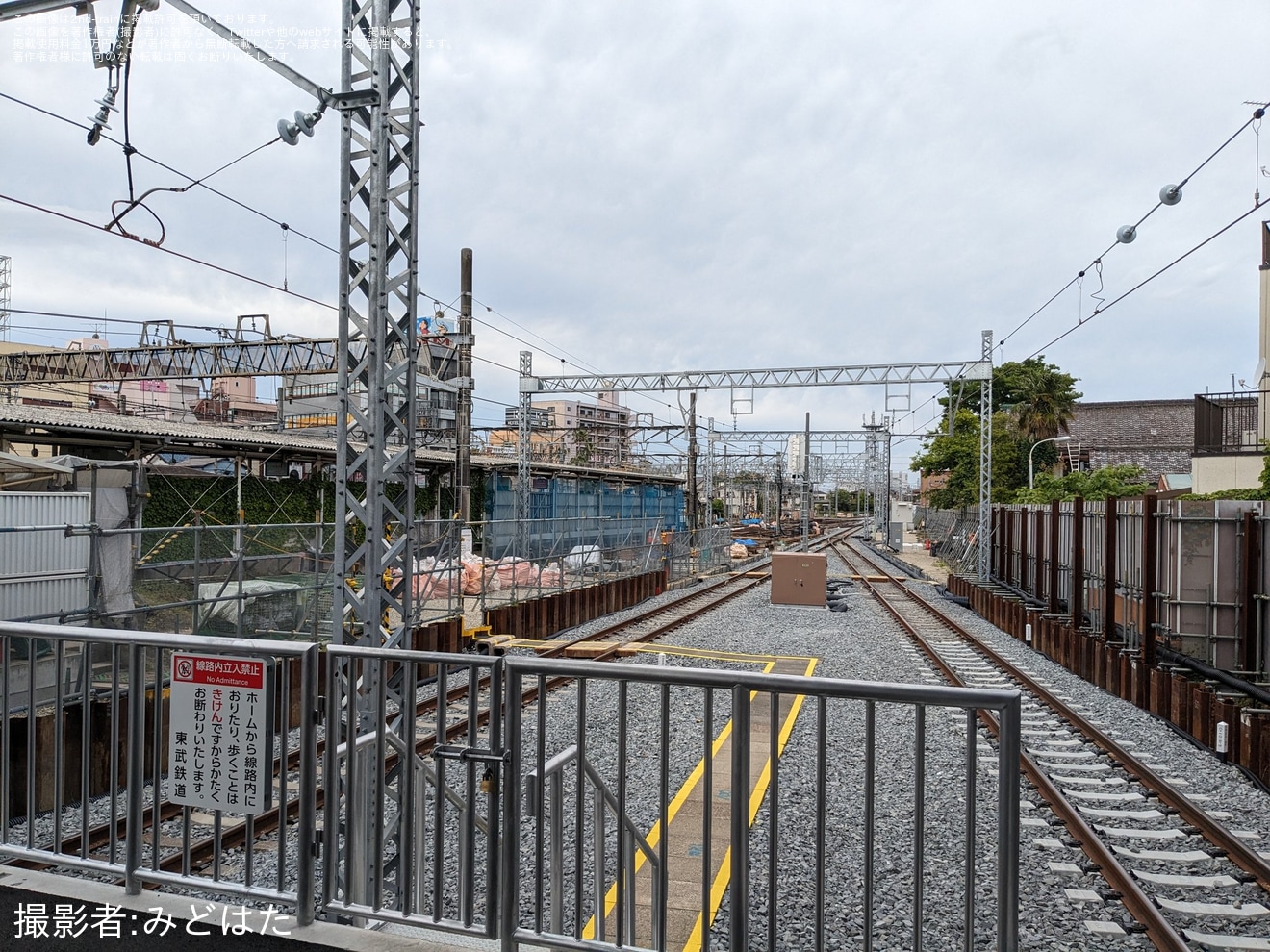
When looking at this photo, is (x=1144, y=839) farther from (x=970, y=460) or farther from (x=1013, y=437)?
(x=1013, y=437)

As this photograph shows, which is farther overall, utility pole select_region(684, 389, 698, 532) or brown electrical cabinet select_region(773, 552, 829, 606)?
utility pole select_region(684, 389, 698, 532)

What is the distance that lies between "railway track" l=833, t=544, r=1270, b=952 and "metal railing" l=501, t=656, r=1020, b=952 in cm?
80

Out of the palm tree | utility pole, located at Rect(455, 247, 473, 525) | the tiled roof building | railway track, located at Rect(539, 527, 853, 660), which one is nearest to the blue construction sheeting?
utility pole, located at Rect(455, 247, 473, 525)

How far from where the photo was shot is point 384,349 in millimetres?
6570

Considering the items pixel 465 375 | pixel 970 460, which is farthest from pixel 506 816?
pixel 970 460

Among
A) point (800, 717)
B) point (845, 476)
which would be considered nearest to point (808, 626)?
point (800, 717)

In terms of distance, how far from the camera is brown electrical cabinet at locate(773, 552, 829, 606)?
2375cm

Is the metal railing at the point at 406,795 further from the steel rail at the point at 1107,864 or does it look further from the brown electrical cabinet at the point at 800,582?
the brown electrical cabinet at the point at 800,582

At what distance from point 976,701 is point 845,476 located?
81.9 metres

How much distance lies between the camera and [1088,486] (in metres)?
35.7

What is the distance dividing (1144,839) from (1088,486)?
3219 cm

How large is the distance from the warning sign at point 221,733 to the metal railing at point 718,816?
1135 mm

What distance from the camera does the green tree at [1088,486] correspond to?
1344 inches

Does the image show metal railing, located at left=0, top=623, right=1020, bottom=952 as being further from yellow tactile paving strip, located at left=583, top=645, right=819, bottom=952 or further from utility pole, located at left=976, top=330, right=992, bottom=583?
utility pole, located at left=976, top=330, right=992, bottom=583
